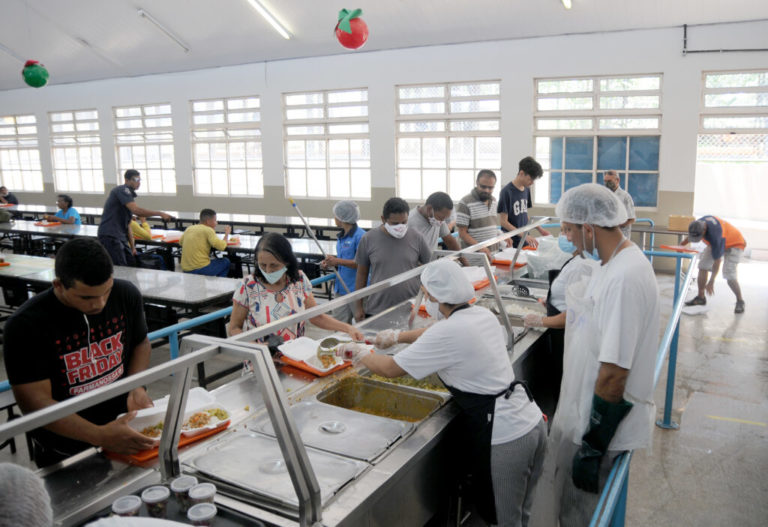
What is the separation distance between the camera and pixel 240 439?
1.86 m

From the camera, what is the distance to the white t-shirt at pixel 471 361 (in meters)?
1.99

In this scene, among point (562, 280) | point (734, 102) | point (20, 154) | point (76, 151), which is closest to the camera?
point (562, 280)

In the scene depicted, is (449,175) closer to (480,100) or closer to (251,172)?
(480,100)

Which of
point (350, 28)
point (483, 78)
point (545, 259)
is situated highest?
point (483, 78)

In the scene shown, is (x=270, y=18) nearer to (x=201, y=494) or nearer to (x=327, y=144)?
(x=327, y=144)

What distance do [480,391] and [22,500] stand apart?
1492mm

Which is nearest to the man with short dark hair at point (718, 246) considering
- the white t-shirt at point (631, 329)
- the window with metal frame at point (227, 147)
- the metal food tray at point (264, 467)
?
the white t-shirt at point (631, 329)

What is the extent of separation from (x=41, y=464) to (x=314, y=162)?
9.73 meters

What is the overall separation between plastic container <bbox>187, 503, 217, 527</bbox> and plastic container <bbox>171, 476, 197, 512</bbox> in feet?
0.18

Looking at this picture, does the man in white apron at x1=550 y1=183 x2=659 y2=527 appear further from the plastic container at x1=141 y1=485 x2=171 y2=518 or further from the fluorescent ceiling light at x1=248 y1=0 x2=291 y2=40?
the fluorescent ceiling light at x1=248 y1=0 x2=291 y2=40

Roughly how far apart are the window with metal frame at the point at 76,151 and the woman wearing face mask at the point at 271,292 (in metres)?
13.3

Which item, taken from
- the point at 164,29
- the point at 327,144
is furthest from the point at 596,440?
the point at 164,29

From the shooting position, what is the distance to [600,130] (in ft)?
28.8

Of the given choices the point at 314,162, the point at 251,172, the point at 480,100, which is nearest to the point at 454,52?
the point at 480,100
